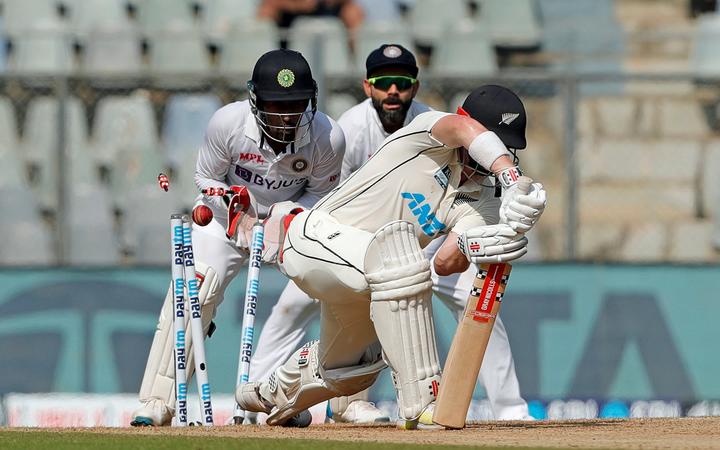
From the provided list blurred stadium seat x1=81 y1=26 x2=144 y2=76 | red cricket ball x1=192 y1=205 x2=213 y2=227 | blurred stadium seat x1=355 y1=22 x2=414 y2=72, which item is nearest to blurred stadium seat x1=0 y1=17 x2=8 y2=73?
blurred stadium seat x1=81 y1=26 x2=144 y2=76

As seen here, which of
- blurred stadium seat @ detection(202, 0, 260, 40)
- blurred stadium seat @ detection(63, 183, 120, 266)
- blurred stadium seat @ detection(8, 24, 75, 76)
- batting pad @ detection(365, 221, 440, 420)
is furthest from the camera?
blurred stadium seat @ detection(202, 0, 260, 40)

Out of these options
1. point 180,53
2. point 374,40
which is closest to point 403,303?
point 374,40

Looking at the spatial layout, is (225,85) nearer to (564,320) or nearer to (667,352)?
(564,320)

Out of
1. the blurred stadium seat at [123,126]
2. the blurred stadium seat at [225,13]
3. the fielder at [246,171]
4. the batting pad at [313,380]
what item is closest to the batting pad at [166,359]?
the fielder at [246,171]

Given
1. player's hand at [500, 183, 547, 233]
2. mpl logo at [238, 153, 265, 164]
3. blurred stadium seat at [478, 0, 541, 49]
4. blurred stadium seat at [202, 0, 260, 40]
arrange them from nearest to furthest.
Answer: player's hand at [500, 183, 547, 233] < mpl logo at [238, 153, 265, 164] < blurred stadium seat at [478, 0, 541, 49] < blurred stadium seat at [202, 0, 260, 40]

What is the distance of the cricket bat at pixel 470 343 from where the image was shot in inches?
213

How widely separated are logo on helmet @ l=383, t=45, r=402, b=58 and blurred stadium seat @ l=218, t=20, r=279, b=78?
4.12 m

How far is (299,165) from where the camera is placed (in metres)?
6.88

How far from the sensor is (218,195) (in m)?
6.74

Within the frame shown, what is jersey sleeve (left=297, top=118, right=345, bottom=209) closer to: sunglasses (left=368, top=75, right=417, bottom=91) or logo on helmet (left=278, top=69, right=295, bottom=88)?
logo on helmet (left=278, top=69, right=295, bottom=88)

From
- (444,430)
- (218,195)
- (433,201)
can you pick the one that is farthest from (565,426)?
(218,195)

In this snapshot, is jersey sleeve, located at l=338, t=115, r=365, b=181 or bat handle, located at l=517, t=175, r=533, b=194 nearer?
bat handle, located at l=517, t=175, r=533, b=194

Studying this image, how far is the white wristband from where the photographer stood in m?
5.19

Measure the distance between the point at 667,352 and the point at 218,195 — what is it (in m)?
4.57
